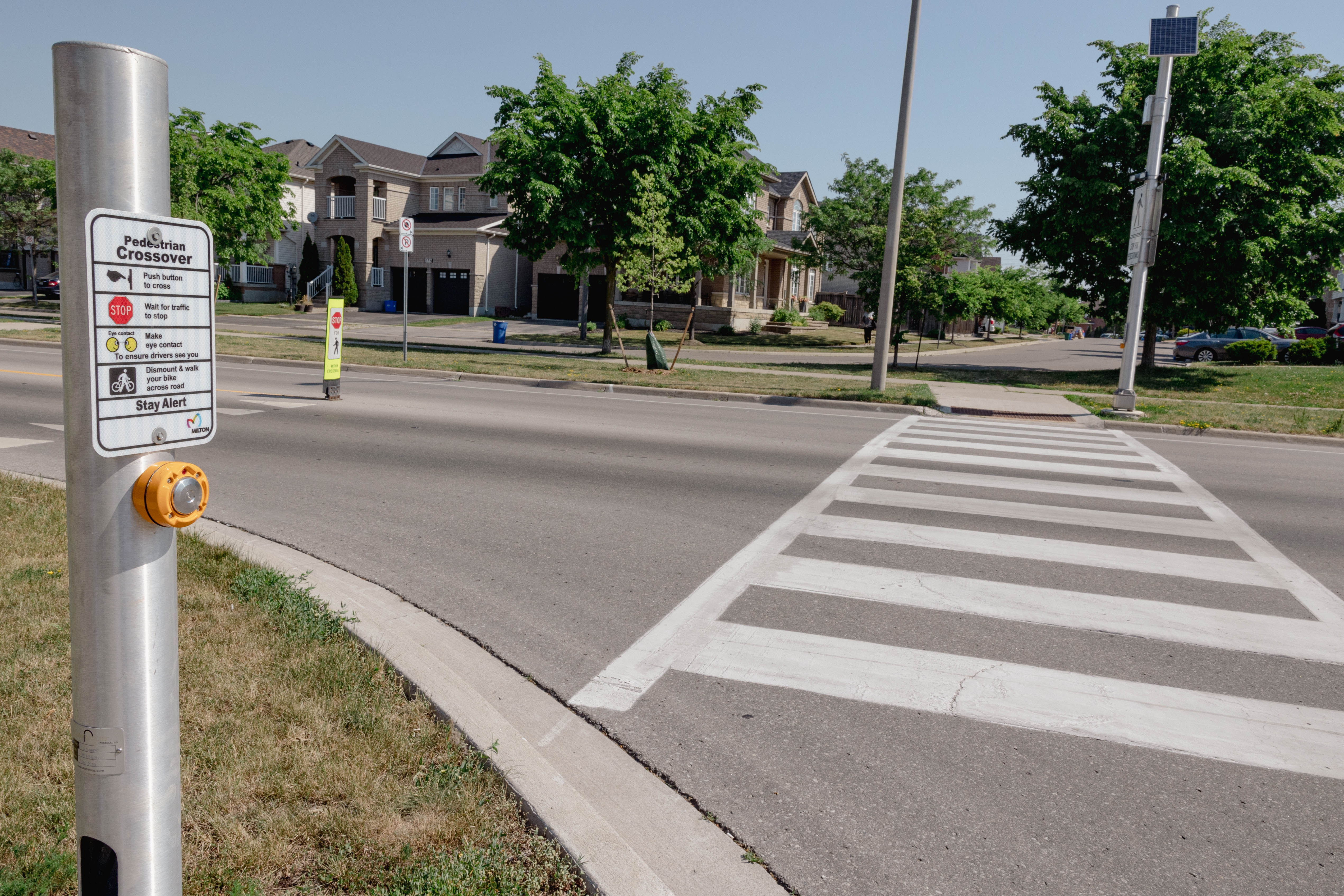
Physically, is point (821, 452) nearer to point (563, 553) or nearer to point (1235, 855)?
point (563, 553)

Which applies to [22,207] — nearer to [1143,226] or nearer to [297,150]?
[297,150]

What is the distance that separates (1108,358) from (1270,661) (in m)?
42.1

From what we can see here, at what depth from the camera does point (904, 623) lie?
5.39 metres

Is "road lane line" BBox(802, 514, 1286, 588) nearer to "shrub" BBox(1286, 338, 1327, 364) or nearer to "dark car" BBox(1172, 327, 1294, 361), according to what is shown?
"shrub" BBox(1286, 338, 1327, 364)

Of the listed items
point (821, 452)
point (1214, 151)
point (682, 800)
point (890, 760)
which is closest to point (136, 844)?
point (682, 800)

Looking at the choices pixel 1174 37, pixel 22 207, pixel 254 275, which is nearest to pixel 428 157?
pixel 254 275

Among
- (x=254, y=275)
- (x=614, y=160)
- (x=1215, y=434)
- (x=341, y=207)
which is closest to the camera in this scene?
(x=1215, y=434)

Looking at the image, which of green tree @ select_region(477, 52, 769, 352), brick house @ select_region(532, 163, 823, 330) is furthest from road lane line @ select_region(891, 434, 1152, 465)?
brick house @ select_region(532, 163, 823, 330)

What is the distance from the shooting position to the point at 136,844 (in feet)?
6.88

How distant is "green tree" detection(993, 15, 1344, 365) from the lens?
21203 millimetres

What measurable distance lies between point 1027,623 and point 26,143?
226 ft

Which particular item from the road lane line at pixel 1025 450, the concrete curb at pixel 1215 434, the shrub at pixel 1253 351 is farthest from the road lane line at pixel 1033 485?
the shrub at pixel 1253 351

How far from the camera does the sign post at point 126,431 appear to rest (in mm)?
1870

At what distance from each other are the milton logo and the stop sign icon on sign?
0.10 metres
